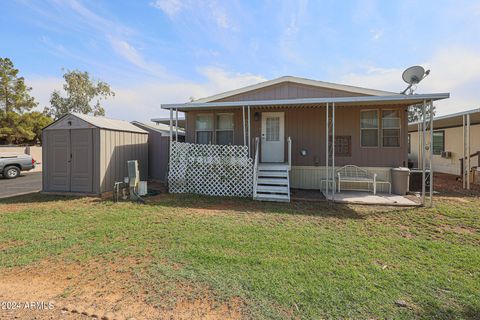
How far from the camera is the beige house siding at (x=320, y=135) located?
8359 millimetres

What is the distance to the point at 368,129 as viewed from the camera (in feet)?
27.9

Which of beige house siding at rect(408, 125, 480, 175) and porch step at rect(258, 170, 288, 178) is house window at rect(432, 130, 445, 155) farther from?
porch step at rect(258, 170, 288, 178)

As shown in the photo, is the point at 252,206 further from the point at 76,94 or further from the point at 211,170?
the point at 76,94

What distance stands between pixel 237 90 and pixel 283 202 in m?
4.92

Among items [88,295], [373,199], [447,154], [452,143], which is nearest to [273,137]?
[373,199]

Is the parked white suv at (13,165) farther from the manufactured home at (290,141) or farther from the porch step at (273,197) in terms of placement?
the porch step at (273,197)

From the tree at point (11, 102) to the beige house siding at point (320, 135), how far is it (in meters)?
20.7

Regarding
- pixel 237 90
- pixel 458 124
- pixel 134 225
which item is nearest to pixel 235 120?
pixel 237 90

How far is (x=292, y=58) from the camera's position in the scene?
406 inches

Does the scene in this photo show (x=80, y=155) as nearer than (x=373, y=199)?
No

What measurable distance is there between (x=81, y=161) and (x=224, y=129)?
499 cm

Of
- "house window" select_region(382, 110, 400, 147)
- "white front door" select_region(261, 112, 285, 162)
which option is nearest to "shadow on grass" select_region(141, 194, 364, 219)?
"white front door" select_region(261, 112, 285, 162)

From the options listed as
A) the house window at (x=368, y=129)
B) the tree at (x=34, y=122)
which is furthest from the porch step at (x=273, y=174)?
the tree at (x=34, y=122)

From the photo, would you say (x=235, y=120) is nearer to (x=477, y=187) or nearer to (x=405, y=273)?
(x=405, y=273)
